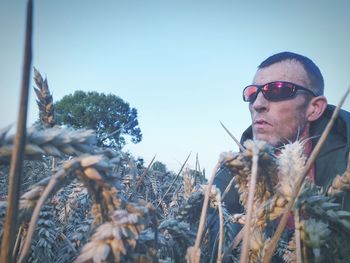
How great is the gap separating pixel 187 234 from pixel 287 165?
1.55ft

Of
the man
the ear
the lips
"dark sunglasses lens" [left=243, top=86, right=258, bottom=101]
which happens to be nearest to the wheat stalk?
the man

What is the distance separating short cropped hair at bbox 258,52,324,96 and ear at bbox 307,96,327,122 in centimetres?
18

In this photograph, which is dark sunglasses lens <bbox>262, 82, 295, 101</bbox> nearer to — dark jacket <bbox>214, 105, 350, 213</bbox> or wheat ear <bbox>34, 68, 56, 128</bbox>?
dark jacket <bbox>214, 105, 350, 213</bbox>

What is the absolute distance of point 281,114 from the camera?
3543 mm

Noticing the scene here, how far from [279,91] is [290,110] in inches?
12.3

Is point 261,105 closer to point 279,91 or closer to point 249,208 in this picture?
point 279,91

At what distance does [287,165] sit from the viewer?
2.47 feet

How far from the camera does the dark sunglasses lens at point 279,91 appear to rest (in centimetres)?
361

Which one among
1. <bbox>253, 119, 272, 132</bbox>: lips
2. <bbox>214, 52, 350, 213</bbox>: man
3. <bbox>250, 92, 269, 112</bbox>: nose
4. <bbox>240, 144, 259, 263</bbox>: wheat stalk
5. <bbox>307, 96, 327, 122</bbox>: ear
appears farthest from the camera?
<bbox>307, 96, 327, 122</bbox>: ear

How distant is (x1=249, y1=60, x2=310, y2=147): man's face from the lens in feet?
11.4

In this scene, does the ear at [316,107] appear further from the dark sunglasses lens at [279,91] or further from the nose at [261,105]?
the nose at [261,105]

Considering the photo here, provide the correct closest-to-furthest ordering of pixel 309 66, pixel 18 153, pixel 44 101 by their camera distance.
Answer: pixel 18 153
pixel 44 101
pixel 309 66

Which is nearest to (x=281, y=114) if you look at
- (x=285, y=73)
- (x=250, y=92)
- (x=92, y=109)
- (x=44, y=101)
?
(x=250, y=92)

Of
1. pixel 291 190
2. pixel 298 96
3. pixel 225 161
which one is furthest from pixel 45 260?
pixel 298 96
